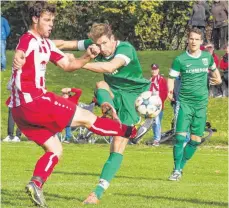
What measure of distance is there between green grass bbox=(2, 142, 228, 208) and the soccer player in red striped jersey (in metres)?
0.71

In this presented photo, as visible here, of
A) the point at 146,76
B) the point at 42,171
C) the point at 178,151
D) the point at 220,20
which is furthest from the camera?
the point at 220,20

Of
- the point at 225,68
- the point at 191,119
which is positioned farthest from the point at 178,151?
the point at 225,68

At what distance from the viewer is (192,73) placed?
14.2 metres

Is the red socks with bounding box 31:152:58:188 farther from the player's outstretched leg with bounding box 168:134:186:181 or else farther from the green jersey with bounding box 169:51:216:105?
the green jersey with bounding box 169:51:216:105

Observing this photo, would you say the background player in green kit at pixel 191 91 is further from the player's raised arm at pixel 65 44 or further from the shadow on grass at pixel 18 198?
the shadow on grass at pixel 18 198

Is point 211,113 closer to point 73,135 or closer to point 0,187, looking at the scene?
point 73,135

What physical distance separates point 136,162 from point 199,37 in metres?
3.85

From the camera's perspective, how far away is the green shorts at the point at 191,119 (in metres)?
14.1

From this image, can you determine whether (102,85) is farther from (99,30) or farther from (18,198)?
(18,198)

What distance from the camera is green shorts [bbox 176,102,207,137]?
46.3 ft

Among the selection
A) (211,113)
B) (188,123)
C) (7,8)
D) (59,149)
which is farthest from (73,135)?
(7,8)

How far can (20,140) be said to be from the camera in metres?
22.4

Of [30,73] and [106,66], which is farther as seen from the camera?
[106,66]

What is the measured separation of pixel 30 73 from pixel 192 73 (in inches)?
209
